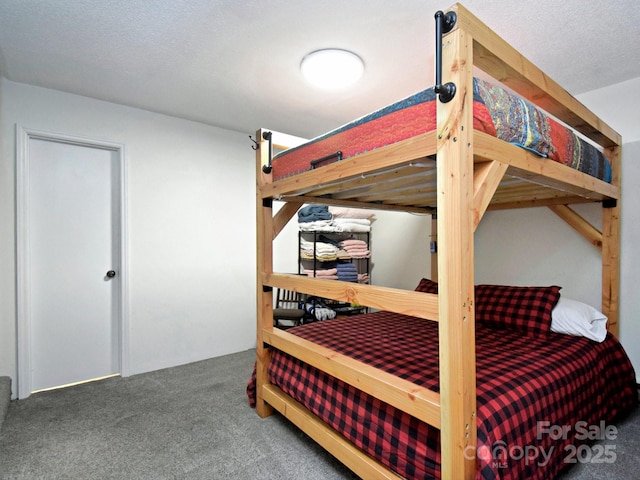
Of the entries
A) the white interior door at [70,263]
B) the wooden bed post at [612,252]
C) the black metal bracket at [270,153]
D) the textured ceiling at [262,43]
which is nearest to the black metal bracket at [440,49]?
the textured ceiling at [262,43]

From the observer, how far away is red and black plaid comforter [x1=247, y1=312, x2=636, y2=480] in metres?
1.12

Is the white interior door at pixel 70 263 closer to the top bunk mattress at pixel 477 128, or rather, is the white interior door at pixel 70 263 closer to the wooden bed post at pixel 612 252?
the top bunk mattress at pixel 477 128

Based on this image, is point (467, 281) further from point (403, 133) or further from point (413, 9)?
point (413, 9)

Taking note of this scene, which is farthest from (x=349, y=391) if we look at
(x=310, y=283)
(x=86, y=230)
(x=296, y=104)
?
(x=86, y=230)

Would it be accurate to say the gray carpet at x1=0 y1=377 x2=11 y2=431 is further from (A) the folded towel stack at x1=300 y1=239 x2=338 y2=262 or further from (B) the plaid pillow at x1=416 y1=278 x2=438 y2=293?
(B) the plaid pillow at x1=416 y1=278 x2=438 y2=293

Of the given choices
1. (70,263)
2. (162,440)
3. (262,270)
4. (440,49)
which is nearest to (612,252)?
(440,49)

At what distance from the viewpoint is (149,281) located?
2.70m

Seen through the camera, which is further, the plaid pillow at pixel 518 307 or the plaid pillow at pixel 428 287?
Result: the plaid pillow at pixel 428 287

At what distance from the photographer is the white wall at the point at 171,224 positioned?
2.21m

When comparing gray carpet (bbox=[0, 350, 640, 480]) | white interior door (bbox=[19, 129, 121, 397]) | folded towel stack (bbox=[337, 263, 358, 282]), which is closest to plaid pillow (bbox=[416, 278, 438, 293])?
folded towel stack (bbox=[337, 263, 358, 282])

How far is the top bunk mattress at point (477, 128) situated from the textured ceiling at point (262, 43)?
1.99 ft

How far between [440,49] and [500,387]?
124 centimetres

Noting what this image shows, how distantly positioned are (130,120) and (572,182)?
305 centimetres

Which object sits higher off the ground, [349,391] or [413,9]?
[413,9]
